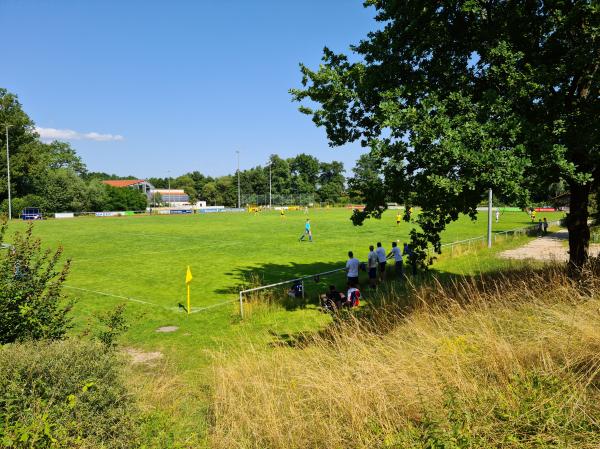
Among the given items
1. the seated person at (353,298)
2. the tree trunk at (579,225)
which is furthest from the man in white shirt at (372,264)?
the tree trunk at (579,225)

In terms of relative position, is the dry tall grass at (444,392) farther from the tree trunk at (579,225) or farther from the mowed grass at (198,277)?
the tree trunk at (579,225)

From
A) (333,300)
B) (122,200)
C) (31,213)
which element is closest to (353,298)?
(333,300)

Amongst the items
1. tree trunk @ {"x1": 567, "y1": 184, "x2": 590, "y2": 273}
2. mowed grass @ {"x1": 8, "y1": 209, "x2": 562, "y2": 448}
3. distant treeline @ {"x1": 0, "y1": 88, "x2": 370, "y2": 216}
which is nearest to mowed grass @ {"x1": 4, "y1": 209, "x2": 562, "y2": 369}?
mowed grass @ {"x1": 8, "y1": 209, "x2": 562, "y2": 448}

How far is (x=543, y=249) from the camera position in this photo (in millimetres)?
25047

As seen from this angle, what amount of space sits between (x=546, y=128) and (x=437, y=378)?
20.5 ft

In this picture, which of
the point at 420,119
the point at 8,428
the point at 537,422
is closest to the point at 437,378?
the point at 537,422

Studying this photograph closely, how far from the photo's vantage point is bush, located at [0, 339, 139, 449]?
4281 millimetres

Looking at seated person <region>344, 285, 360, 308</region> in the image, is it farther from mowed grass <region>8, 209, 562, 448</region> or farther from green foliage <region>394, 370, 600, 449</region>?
green foliage <region>394, 370, 600, 449</region>

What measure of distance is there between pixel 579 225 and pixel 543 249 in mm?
16026

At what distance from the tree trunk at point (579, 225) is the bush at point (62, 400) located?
1074 cm

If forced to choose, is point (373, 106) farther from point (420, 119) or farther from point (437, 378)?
point (437, 378)

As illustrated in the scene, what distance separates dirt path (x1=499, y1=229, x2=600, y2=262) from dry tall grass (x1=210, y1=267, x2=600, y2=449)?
17483 mm

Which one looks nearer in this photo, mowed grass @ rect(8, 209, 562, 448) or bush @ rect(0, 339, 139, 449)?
bush @ rect(0, 339, 139, 449)

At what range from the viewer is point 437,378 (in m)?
4.73
